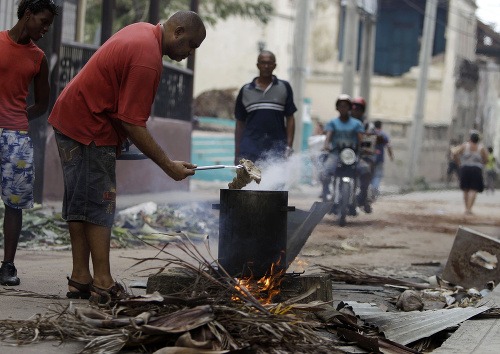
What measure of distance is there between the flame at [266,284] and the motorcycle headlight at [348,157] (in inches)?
362

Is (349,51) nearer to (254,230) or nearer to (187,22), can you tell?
(254,230)

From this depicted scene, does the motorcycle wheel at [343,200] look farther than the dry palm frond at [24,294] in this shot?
Yes

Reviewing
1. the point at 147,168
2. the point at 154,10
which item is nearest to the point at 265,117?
the point at 154,10

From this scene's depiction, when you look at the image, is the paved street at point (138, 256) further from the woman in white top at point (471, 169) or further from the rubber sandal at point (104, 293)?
the woman in white top at point (471, 169)

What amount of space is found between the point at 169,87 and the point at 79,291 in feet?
41.6

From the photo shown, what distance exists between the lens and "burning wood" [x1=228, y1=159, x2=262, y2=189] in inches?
268

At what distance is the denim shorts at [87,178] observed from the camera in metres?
6.39

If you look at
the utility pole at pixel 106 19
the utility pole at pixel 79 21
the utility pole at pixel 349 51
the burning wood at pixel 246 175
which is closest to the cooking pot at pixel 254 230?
the burning wood at pixel 246 175

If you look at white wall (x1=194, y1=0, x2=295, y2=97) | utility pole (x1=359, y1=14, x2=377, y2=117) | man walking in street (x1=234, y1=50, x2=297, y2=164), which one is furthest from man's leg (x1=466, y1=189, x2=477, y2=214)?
white wall (x1=194, y1=0, x2=295, y2=97)

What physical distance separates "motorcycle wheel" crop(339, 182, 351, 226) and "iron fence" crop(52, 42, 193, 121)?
3.97m

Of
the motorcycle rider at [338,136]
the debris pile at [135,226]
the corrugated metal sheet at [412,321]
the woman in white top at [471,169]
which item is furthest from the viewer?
the woman in white top at [471,169]

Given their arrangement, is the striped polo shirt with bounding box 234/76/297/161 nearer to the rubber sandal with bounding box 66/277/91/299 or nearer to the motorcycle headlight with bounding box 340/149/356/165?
the rubber sandal with bounding box 66/277/91/299

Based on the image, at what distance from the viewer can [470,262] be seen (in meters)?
9.00

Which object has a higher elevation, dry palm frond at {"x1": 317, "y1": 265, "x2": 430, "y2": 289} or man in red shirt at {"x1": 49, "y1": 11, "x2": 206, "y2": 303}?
man in red shirt at {"x1": 49, "y1": 11, "x2": 206, "y2": 303}
